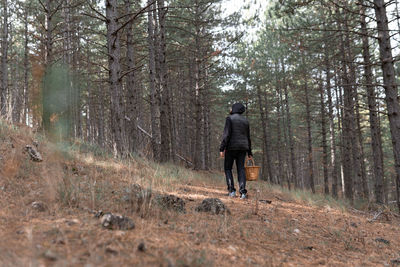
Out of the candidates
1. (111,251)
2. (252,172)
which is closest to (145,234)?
(111,251)

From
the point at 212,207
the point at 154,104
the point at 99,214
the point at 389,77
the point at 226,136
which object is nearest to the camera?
the point at 99,214

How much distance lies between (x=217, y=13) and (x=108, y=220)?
561 inches

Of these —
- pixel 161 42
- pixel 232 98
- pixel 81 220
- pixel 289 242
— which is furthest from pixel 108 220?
pixel 232 98

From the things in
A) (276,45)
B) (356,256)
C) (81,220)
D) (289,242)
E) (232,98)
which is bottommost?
(356,256)

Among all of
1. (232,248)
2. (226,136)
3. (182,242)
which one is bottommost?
(232,248)

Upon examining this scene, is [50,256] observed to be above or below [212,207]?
above

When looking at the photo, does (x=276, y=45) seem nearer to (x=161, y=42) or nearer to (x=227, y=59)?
(x=227, y=59)

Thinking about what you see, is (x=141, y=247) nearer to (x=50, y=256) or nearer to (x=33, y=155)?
(x=50, y=256)

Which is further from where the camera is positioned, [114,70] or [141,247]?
[114,70]

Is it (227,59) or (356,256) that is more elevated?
(227,59)

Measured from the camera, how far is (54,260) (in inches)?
63.7

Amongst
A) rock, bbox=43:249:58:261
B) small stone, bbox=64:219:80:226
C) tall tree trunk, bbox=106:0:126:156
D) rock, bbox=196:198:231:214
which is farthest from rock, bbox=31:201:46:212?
tall tree trunk, bbox=106:0:126:156

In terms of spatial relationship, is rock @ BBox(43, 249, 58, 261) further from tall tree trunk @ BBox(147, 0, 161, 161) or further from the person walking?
tall tree trunk @ BBox(147, 0, 161, 161)

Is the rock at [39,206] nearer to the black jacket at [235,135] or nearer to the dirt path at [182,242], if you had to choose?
the dirt path at [182,242]
